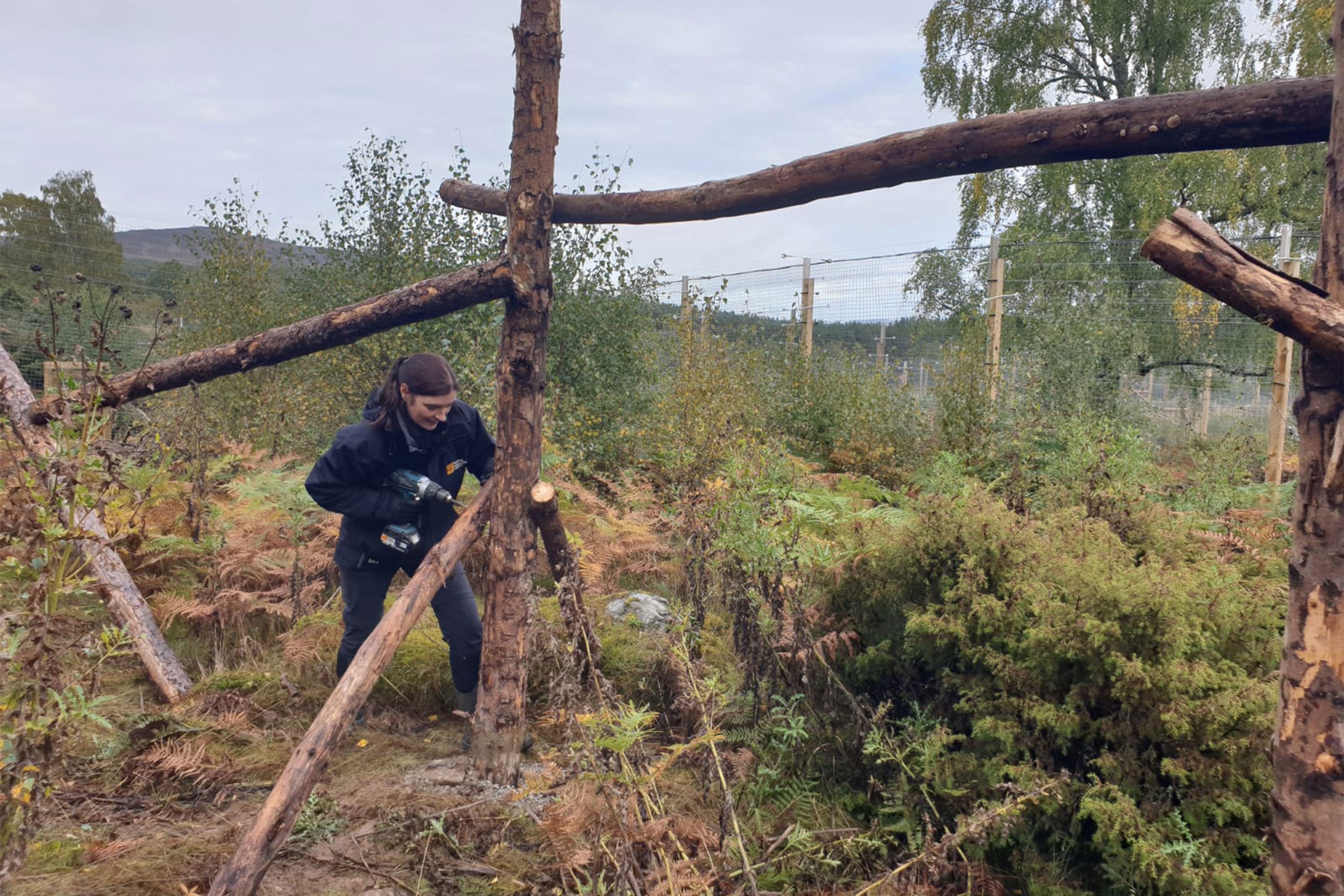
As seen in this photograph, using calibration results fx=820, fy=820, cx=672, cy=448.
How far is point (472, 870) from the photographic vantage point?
10.5 feet

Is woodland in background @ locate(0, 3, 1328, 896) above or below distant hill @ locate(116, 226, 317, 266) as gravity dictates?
below

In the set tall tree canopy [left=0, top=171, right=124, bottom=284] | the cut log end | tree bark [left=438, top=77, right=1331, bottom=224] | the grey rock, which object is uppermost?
tall tree canopy [left=0, top=171, right=124, bottom=284]

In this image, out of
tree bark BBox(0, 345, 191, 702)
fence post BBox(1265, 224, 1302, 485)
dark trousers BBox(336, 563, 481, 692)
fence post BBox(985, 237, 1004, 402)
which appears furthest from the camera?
fence post BBox(985, 237, 1004, 402)

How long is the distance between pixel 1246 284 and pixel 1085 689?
5.05 ft

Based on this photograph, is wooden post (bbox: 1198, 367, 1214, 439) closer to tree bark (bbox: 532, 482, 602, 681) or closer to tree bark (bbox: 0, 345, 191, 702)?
tree bark (bbox: 532, 482, 602, 681)

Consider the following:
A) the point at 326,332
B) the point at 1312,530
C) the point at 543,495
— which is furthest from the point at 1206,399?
the point at 326,332

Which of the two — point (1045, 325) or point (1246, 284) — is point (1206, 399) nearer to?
point (1045, 325)

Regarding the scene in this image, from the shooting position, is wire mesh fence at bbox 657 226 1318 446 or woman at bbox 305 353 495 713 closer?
woman at bbox 305 353 495 713

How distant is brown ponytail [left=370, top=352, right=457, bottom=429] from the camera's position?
396 cm

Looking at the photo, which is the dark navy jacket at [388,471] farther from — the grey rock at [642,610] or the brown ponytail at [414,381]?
the grey rock at [642,610]

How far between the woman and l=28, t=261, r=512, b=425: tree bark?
25cm

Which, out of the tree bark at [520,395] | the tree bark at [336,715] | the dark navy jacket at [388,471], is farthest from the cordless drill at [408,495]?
the tree bark at [520,395]

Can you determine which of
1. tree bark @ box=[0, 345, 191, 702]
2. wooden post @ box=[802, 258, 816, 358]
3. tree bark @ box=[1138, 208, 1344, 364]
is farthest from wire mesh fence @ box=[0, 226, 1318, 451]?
tree bark @ box=[1138, 208, 1344, 364]

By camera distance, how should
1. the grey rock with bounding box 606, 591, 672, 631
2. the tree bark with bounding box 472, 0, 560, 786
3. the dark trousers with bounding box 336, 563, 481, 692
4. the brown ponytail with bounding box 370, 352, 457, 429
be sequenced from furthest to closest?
A: the grey rock with bounding box 606, 591, 672, 631
the dark trousers with bounding box 336, 563, 481, 692
the brown ponytail with bounding box 370, 352, 457, 429
the tree bark with bounding box 472, 0, 560, 786
